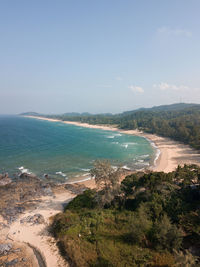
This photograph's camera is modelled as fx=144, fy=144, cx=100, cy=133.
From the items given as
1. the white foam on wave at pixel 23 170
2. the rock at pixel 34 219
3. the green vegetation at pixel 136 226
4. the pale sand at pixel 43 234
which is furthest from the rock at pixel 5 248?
the white foam on wave at pixel 23 170

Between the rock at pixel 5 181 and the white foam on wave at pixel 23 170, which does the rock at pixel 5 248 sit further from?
the white foam on wave at pixel 23 170

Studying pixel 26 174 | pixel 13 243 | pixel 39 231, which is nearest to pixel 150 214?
pixel 39 231

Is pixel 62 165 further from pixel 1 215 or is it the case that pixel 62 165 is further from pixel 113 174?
pixel 113 174

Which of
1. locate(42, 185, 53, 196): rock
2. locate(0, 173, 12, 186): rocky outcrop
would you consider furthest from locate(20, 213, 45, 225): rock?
locate(0, 173, 12, 186): rocky outcrop

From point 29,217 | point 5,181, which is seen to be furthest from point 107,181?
point 5,181

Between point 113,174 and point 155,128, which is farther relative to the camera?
point 155,128

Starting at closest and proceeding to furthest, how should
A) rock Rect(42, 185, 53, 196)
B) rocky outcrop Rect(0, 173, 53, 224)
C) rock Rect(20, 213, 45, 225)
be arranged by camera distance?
rock Rect(20, 213, 45, 225) < rocky outcrop Rect(0, 173, 53, 224) < rock Rect(42, 185, 53, 196)

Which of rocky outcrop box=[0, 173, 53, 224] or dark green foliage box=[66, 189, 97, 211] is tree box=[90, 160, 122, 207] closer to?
dark green foliage box=[66, 189, 97, 211]

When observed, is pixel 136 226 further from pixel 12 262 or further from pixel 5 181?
pixel 5 181
